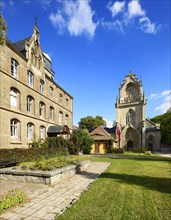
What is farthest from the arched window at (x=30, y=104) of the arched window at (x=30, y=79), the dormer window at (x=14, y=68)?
the dormer window at (x=14, y=68)

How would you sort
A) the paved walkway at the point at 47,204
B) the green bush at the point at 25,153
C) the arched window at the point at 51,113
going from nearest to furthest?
the paved walkway at the point at 47,204, the green bush at the point at 25,153, the arched window at the point at 51,113

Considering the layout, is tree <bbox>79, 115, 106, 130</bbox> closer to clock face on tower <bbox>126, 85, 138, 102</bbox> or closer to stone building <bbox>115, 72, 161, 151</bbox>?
stone building <bbox>115, 72, 161, 151</bbox>

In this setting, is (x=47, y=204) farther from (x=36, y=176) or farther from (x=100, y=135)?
(x=100, y=135)

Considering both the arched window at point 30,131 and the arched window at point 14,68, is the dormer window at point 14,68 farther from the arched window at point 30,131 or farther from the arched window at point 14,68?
the arched window at point 30,131

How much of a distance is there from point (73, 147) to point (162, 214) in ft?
73.1

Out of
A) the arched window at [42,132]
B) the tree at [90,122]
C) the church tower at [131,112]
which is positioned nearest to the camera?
the arched window at [42,132]

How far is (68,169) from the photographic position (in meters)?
9.77

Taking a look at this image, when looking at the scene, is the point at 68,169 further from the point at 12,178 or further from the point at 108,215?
the point at 108,215

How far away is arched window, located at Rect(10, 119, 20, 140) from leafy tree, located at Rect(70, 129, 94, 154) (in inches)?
459

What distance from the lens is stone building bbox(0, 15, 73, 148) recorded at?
17.1 metres

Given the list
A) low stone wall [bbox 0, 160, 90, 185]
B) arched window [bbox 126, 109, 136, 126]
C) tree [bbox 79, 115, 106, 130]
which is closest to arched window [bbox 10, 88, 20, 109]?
→ low stone wall [bbox 0, 160, 90, 185]

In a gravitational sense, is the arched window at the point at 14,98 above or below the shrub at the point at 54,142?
above

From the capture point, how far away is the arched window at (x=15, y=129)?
18.5 meters

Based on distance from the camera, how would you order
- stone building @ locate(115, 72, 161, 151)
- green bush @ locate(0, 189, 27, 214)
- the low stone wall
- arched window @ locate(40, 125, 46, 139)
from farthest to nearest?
1. stone building @ locate(115, 72, 161, 151)
2. arched window @ locate(40, 125, 46, 139)
3. the low stone wall
4. green bush @ locate(0, 189, 27, 214)
